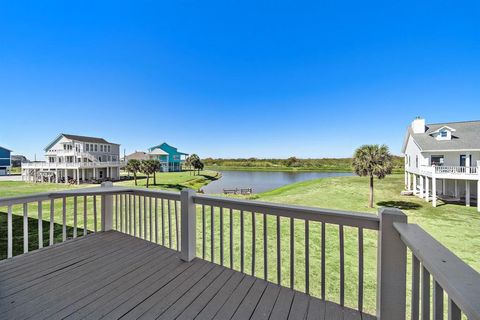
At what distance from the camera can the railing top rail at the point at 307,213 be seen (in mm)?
1641

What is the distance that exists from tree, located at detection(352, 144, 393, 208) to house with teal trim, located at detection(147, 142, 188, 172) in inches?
1577

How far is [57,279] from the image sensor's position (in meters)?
2.33

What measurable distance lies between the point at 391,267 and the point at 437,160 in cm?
1831

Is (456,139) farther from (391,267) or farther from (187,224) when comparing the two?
(187,224)

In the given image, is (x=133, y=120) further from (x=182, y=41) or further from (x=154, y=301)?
(x=154, y=301)

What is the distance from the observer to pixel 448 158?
13961mm

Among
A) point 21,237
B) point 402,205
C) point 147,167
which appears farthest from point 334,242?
point 147,167

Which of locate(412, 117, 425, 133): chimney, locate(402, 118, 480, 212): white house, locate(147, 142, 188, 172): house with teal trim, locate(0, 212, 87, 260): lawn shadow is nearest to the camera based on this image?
locate(0, 212, 87, 260): lawn shadow

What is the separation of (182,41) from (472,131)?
20.3 m

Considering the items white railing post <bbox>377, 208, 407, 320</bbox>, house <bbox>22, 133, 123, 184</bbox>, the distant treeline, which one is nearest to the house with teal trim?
house <bbox>22, 133, 123, 184</bbox>

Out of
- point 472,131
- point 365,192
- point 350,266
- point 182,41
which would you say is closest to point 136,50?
point 182,41

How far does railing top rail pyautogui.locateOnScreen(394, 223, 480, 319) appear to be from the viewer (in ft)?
1.87

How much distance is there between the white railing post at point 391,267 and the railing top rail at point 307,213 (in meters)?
0.10

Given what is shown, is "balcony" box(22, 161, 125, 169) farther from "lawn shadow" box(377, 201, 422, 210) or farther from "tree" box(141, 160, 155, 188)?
"lawn shadow" box(377, 201, 422, 210)
